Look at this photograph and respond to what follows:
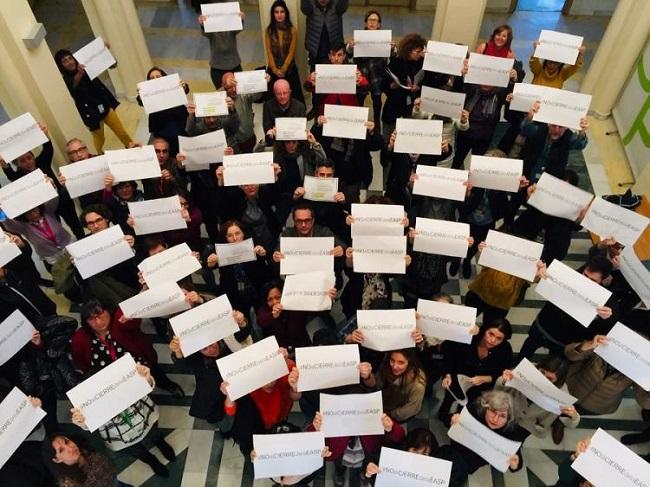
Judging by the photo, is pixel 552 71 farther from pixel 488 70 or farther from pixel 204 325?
pixel 204 325

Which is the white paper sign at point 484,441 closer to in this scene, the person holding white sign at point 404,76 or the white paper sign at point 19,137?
the person holding white sign at point 404,76

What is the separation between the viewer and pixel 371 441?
4.38 metres

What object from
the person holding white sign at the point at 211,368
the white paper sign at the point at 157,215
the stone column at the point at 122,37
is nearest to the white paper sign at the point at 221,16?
the stone column at the point at 122,37

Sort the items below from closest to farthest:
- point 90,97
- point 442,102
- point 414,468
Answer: point 414,468
point 442,102
point 90,97

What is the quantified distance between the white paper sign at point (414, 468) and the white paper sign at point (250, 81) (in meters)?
4.27

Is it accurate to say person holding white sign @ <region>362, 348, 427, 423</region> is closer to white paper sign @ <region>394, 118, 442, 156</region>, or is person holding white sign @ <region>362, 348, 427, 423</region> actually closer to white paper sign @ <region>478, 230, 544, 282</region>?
white paper sign @ <region>478, 230, 544, 282</region>

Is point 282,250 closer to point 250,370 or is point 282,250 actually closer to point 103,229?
point 250,370

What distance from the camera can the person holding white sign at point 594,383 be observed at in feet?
14.7

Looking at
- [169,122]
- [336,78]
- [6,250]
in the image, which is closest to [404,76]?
[336,78]

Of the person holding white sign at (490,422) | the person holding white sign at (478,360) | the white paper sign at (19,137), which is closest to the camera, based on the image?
the person holding white sign at (490,422)

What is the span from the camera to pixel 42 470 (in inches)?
183

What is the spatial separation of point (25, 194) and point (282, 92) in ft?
9.13

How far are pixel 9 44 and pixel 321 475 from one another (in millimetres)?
5548

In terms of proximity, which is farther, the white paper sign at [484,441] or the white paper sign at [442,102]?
the white paper sign at [442,102]
